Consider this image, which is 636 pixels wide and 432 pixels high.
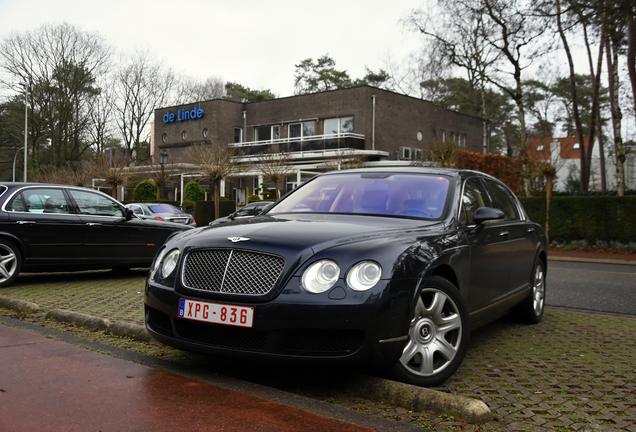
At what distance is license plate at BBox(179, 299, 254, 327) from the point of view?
365cm

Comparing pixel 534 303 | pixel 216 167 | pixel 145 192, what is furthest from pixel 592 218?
pixel 145 192

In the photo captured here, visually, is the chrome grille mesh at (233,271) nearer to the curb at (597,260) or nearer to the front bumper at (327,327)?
the front bumper at (327,327)

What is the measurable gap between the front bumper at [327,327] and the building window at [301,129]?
1444 inches

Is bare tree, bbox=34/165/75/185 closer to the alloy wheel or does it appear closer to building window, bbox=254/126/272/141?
building window, bbox=254/126/272/141

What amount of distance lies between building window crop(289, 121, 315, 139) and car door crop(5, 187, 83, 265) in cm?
3143

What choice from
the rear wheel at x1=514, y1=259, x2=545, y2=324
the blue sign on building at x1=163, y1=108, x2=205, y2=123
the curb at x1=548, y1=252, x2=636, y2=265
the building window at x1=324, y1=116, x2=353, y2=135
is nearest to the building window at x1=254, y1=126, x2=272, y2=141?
the blue sign on building at x1=163, y1=108, x2=205, y2=123

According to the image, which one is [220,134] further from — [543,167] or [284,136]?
[543,167]

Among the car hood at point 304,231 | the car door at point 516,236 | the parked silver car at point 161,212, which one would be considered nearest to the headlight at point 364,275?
the car hood at point 304,231

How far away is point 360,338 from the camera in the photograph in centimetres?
357

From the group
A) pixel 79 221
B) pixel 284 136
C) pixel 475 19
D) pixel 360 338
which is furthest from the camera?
pixel 284 136

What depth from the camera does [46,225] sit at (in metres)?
8.68

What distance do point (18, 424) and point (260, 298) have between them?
1.46 meters

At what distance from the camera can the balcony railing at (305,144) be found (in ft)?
121

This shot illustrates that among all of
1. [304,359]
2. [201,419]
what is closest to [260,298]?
[304,359]
